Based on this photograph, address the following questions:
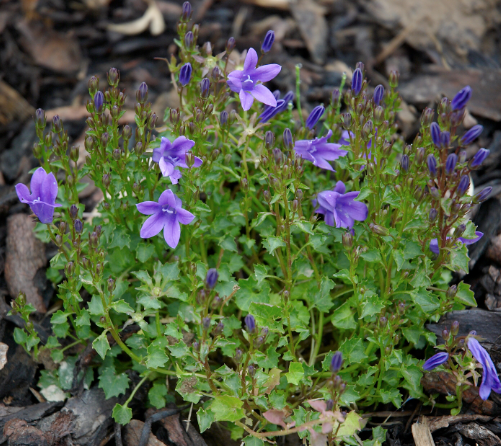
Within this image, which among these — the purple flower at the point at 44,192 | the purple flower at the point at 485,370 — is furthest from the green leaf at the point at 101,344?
Result: the purple flower at the point at 485,370

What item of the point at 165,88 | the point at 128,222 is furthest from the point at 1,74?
the point at 128,222

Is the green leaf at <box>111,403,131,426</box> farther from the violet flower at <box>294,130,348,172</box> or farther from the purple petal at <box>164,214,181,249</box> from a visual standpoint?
the violet flower at <box>294,130,348,172</box>

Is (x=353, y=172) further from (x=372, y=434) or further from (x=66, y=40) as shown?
(x=66, y=40)

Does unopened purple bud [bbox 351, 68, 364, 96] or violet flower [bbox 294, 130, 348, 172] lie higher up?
unopened purple bud [bbox 351, 68, 364, 96]

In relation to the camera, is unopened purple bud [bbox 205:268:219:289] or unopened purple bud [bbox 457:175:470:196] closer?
unopened purple bud [bbox 205:268:219:289]

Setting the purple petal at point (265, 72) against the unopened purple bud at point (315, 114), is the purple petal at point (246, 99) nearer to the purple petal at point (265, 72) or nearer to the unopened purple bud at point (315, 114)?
the purple petal at point (265, 72)

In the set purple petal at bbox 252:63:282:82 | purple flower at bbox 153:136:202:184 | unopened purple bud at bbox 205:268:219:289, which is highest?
purple petal at bbox 252:63:282:82

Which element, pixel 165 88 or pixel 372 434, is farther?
pixel 165 88

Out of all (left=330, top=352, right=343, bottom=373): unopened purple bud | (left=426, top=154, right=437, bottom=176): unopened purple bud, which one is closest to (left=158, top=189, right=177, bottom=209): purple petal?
Result: (left=330, top=352, right=343, bottom=373): unopened purple bud
